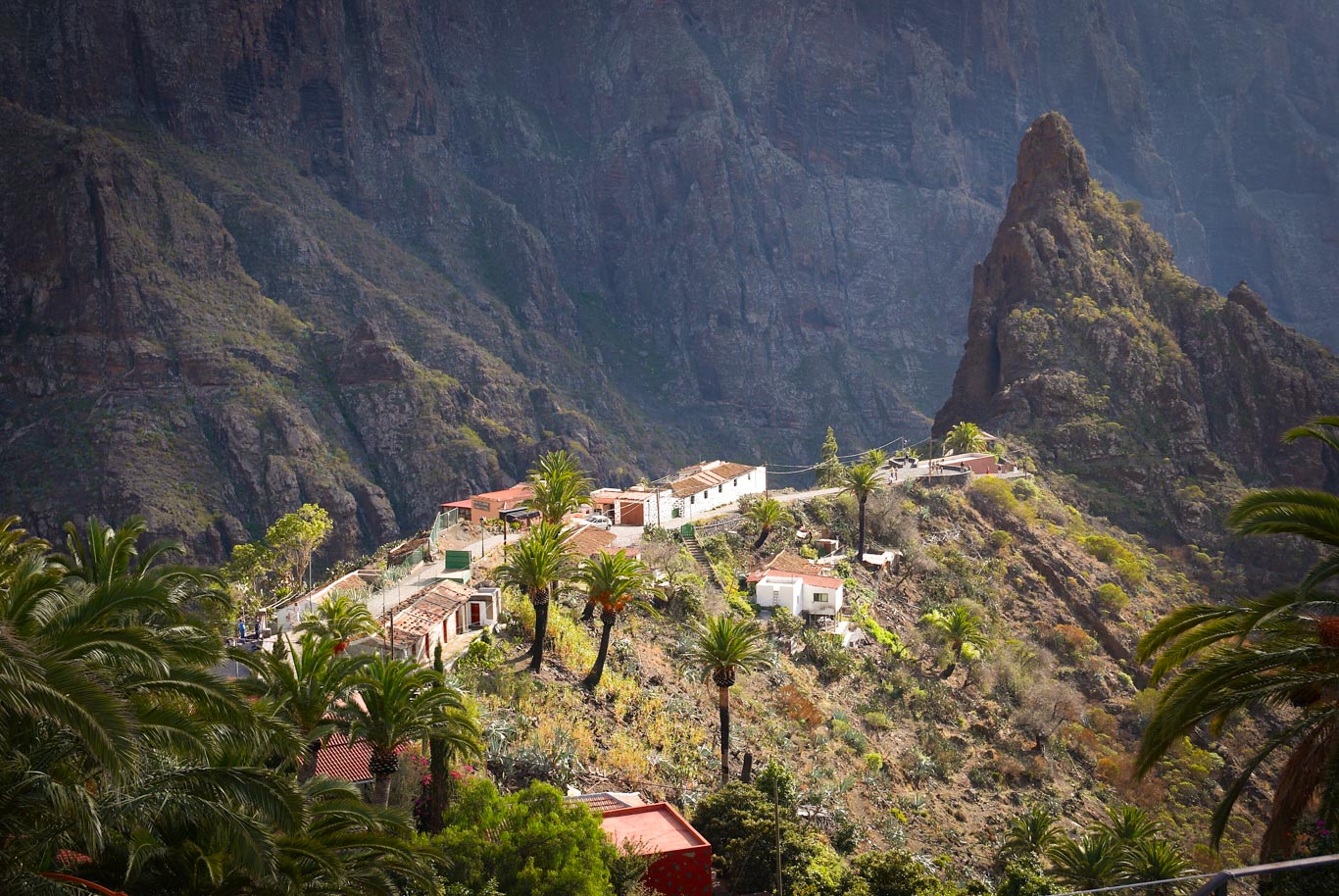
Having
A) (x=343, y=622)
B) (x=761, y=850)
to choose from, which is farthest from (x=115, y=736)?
(x=761, y=850)

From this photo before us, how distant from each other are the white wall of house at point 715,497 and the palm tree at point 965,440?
1717 centimetres

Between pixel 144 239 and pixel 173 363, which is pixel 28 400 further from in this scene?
pixel 144 239

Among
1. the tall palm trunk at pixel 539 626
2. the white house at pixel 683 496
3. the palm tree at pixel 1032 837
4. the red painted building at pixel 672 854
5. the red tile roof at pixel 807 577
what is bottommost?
the palm tree at pixel 1032 837

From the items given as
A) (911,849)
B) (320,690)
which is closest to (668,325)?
(911,849)

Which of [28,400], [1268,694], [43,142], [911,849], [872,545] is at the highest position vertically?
[43,142]

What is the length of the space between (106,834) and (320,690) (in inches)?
297

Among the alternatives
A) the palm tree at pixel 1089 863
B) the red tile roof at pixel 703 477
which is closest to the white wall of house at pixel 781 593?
the red tile roof at pixel 703 477

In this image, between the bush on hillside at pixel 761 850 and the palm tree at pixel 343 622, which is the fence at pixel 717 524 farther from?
the bush on hillside at pixel 761 850

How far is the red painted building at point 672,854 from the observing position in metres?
23.2

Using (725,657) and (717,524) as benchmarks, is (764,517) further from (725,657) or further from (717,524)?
(725,657)

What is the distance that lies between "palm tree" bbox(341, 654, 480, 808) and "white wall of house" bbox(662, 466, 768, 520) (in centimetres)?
3896

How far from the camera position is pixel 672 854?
23.2 m

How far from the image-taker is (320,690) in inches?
775

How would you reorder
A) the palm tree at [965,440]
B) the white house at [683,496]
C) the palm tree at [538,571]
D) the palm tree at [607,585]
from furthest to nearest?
the palm tree at [965,440] → the white house at [683,496] → the palm tree at [607,585] → the palm tree at [538,571]
